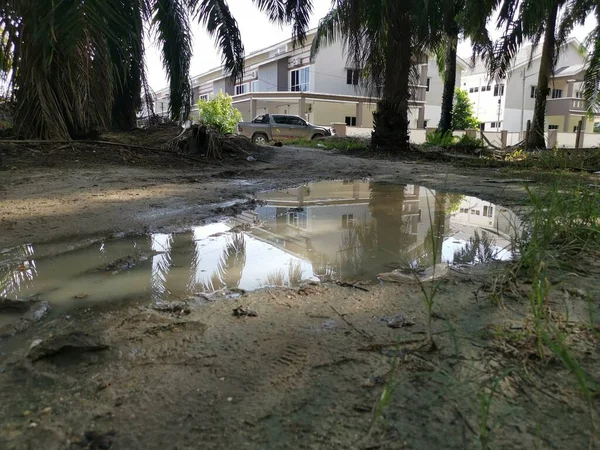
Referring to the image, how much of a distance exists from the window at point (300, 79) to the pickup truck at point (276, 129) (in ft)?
41.8

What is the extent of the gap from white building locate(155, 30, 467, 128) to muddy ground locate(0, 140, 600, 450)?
92.3ft

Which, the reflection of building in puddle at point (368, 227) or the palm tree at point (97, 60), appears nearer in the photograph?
the reflection of building in puddle at point (368, 227)

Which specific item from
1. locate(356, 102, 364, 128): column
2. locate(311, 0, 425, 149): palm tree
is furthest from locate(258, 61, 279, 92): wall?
locate(311, 0, 425, 149): palm tree

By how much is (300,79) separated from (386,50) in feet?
78.8

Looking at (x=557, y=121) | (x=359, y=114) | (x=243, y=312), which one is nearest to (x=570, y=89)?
(x=557, y=121)

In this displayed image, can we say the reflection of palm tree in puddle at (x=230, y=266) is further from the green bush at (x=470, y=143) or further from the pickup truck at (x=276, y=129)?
the pickup truck at (x=276, y=129)

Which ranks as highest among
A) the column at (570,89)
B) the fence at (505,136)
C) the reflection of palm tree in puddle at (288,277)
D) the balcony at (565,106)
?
the column at (570,89)

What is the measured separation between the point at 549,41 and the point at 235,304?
15.1 m

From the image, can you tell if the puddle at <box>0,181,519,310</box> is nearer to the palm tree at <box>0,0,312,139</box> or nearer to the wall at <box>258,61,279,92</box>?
the palm tree at <box>0,0,312,139</box>

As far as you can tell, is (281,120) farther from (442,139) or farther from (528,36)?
(528,36)

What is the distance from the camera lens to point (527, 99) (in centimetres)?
3912

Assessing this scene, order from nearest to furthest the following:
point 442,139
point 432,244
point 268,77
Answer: point 432,244 → point 442,139 → point 268,77

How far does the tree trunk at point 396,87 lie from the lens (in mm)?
10759

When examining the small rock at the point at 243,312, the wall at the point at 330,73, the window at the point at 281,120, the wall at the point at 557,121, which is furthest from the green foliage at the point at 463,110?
the small rock at the point at 243,312
